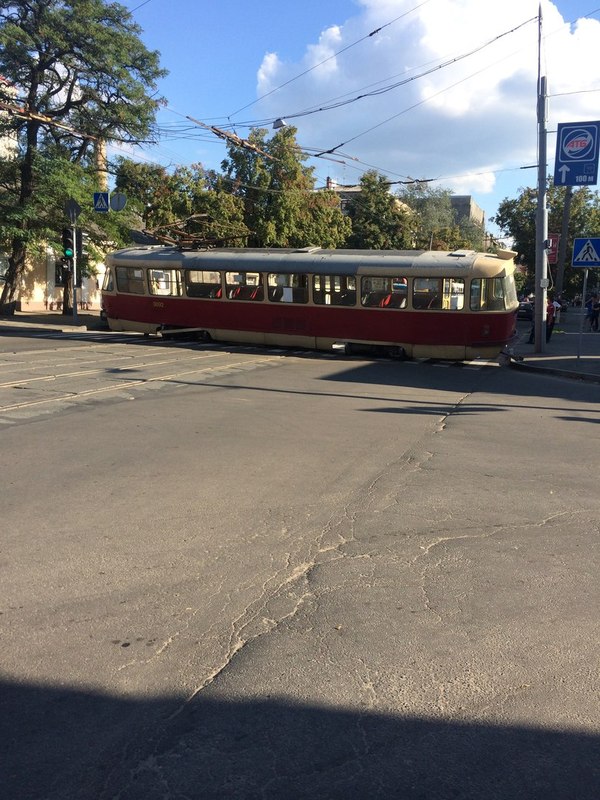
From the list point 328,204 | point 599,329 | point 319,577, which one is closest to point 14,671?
point 319,577

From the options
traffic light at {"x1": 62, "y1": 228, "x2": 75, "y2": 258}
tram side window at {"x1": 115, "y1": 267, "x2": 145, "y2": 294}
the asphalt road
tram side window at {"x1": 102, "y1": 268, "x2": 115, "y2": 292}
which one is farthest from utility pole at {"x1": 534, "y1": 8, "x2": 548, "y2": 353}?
traffic light at {"x1": 62, "y1": 228, "x2": 75, "y2": 258}

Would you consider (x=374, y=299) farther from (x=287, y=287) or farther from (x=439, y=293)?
(x=287, y=287)

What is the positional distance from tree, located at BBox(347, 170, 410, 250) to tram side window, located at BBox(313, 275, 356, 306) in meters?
33.8

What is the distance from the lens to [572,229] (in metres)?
53.6

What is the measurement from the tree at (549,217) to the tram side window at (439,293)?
33.9 meters

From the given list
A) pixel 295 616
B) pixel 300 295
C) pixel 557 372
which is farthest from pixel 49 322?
pixel 295 616

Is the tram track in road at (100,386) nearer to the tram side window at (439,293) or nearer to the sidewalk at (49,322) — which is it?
the tram side window at (439,293)

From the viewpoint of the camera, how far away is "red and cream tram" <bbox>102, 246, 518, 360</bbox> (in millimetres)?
19031

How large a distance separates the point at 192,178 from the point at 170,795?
1496 inches

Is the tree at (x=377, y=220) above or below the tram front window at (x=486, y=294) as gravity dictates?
above

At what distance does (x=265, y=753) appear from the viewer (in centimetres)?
285

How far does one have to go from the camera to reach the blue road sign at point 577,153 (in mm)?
18125

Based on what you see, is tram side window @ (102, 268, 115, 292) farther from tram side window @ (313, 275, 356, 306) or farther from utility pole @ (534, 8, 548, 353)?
utility pole @ (534, 8, 548, 353)

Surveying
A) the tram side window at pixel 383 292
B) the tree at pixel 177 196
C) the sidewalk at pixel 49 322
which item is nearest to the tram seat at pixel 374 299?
the tram side window at pixel 383 292
